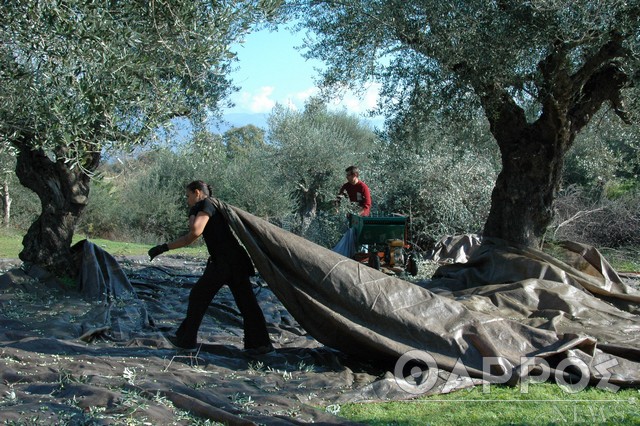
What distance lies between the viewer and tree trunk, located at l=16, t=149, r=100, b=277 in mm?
10047

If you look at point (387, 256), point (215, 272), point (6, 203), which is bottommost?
point (6, 203)

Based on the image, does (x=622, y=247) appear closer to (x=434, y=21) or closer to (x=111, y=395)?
(x=434, y=21)

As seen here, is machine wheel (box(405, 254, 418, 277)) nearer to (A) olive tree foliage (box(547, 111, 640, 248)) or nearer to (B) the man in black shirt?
(A) olive tree foliage (box(547, 111, 640, 248))

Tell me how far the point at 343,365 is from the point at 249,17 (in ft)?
11.4

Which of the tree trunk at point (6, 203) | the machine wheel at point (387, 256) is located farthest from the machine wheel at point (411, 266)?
the tree trunk at point (6, 203)

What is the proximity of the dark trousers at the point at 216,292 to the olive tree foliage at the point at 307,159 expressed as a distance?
14.1 meters

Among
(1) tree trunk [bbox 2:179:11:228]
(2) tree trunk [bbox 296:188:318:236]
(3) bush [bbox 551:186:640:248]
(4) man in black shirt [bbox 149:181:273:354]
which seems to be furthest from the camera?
(2) tree trunk [bbox 296:188:318:236]

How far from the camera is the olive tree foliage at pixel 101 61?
5598mm

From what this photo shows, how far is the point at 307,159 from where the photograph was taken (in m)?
21.9

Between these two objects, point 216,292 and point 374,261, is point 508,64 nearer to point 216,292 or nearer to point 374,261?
point 374,261

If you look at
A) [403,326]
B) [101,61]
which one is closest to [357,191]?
[403,326]

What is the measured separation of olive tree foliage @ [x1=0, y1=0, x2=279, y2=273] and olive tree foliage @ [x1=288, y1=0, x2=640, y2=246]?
9.47 feet

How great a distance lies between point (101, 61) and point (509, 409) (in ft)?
13.7

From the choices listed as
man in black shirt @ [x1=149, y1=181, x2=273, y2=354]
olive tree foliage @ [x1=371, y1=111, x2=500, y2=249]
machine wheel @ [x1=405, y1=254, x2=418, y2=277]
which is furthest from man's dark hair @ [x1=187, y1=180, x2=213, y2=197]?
olive tree foliage @ [x1=371, y1=111, x2=500, y2=249]
